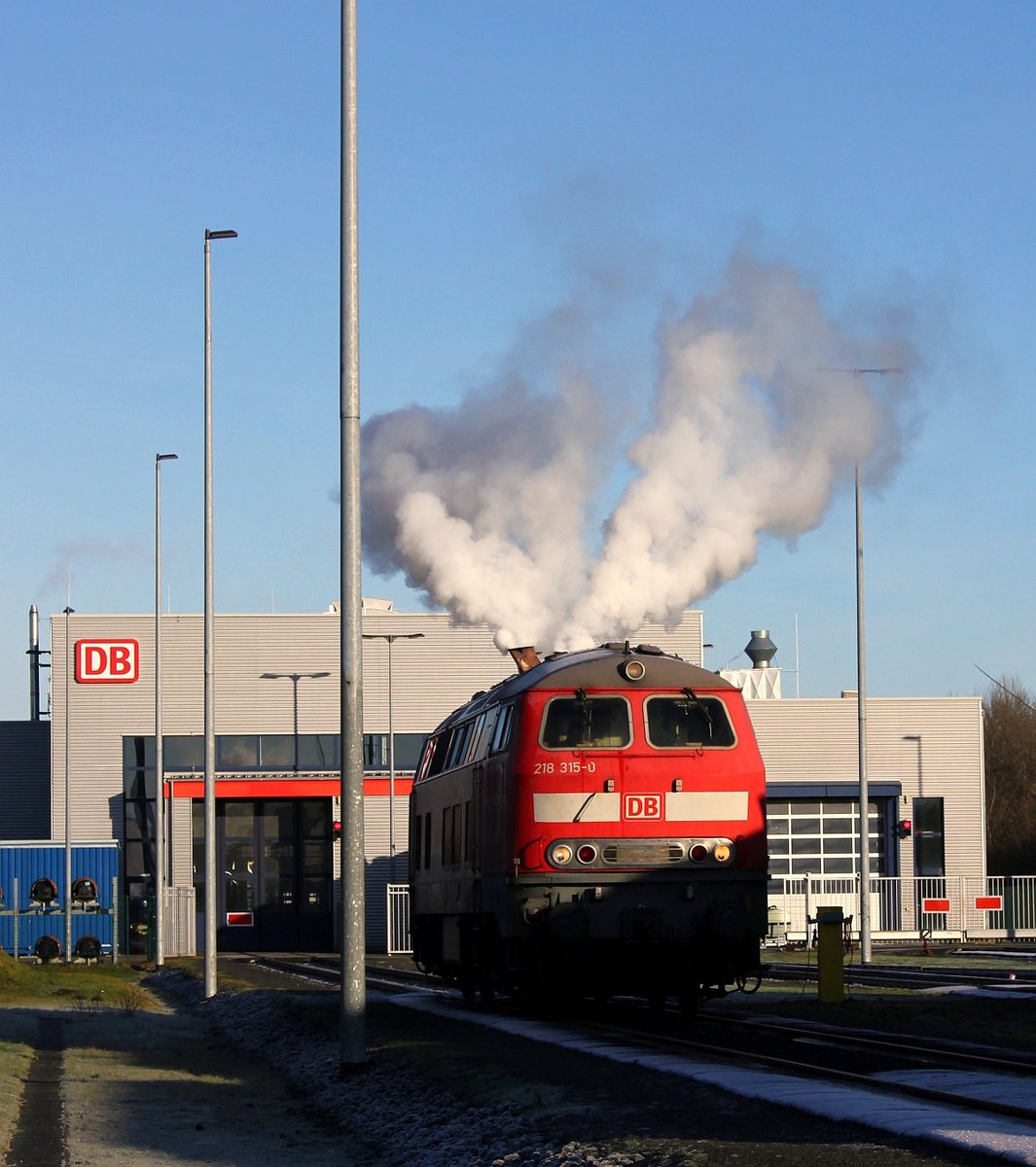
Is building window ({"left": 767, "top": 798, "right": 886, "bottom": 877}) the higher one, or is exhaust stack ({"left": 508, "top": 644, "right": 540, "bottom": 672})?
exhaust stack ({"left": 508, "top": 644, "right": 540, "bottom": 672})

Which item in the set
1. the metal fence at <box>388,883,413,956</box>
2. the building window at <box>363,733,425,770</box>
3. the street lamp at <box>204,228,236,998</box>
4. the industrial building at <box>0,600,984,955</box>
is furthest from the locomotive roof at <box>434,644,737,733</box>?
the building window at <box>363,733,425,770</box>

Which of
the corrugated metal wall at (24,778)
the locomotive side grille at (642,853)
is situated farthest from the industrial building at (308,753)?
the locomotive side grille at (642,853)

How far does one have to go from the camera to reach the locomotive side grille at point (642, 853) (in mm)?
19844

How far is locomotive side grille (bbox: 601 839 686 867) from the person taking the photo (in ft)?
65.1

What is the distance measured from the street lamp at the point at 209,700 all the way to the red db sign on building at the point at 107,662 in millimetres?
28264

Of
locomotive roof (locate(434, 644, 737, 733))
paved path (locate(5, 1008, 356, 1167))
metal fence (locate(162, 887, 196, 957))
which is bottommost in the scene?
metal fence (locate(162, 887, 196, 957))

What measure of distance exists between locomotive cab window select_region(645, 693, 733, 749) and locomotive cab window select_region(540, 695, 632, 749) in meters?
0.31

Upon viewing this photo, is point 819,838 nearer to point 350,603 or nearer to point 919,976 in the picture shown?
point 919,976

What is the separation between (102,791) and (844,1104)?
51.9 metres

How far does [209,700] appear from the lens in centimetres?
3316

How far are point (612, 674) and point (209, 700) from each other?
1409cm

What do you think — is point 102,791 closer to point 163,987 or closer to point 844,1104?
point 163,987

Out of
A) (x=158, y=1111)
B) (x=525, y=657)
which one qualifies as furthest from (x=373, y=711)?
(x=158, y=1111)

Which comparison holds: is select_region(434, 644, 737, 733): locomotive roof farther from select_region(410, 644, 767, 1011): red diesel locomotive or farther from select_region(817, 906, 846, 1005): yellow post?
select_region(817, 906, 846, 1005): yellow post
